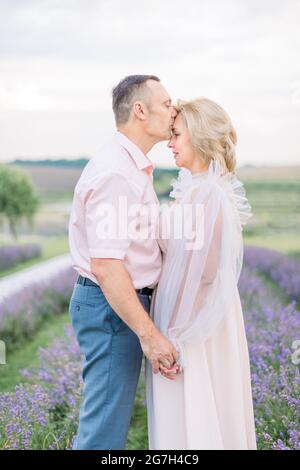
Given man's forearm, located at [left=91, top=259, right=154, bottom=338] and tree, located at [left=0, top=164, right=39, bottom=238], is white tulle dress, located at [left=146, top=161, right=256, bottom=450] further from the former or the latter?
tree, located at [left=0, top=164, right=39, bottom=238]

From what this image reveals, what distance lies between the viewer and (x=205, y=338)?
7.32 ft

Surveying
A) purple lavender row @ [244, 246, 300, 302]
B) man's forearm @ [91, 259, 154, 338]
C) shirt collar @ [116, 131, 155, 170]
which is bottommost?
man's forearm @ [91, 259, 154, 338]

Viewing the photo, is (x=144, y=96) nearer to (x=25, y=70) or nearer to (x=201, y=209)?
(x=201, y=209)

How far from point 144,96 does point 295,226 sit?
2072 mm

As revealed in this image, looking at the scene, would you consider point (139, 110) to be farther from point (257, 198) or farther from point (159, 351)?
point (257, 198)

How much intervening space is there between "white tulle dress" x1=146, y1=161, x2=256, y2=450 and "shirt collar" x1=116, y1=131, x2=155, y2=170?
6.4 inches

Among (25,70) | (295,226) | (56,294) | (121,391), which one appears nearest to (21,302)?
(56,294)

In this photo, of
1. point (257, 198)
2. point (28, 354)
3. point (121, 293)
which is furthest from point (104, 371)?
point (257, 198)

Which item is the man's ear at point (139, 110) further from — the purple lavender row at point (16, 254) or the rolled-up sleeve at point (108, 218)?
the purple lavender row at point (16, 254)

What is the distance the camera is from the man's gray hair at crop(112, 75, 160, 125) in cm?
230

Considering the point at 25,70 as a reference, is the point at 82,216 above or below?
below

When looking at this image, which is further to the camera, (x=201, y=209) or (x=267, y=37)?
(x=267, y=37)

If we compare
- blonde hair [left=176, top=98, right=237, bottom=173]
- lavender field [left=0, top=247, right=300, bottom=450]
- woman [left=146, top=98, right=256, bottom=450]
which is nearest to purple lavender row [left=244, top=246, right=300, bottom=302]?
lavender field [left=0, top=247, right=300, bottom=450]
